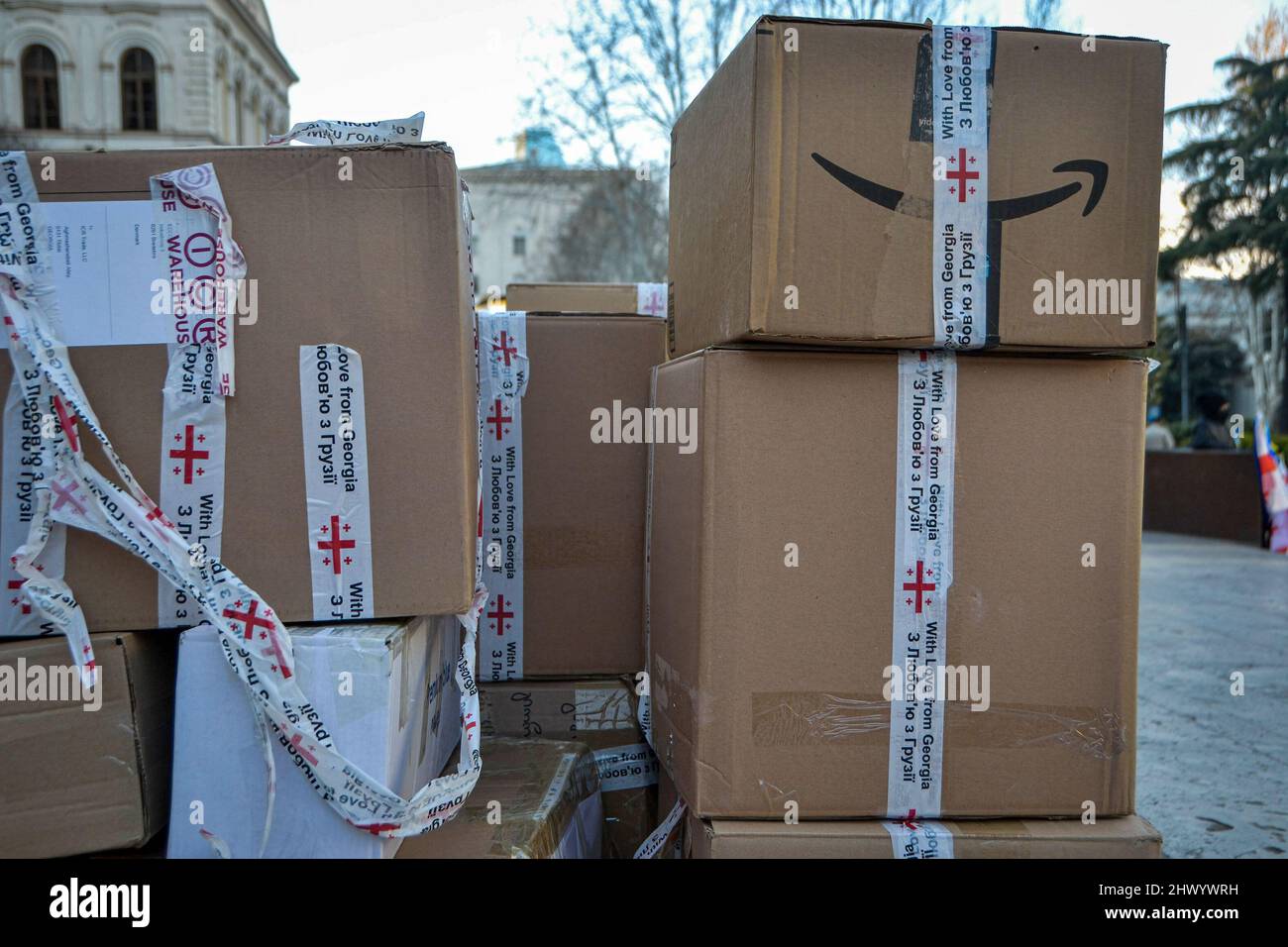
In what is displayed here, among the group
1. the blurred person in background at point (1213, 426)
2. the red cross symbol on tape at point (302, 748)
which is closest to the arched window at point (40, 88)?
the blurred person in background at point (1213, 426)

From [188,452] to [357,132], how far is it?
0.68m

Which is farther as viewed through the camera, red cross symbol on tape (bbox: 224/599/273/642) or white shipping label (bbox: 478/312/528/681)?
white shipping label (bbox: 478/312/528/681)

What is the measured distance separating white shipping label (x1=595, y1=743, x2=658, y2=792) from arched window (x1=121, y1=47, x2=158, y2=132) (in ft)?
99.9

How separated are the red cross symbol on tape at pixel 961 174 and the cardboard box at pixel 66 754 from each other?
165 cm

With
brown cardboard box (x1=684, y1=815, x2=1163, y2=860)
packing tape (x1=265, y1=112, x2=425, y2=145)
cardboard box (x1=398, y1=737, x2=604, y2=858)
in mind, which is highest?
packing tape (x1=265, y1=112, x2=425, y2=145)

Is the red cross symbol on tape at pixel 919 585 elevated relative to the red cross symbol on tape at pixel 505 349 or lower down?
lower down

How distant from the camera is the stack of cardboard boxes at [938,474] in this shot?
1660 millimetres

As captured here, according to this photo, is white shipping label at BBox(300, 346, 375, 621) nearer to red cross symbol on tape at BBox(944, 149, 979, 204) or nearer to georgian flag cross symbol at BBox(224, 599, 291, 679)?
georgian flag cross symbol at BBox(224, 599, 291, 679)

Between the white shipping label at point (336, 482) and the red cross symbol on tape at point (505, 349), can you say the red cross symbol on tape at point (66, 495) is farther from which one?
the red cross symbol on tape at point (505, 349)

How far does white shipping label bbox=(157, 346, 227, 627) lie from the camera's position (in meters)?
1.71

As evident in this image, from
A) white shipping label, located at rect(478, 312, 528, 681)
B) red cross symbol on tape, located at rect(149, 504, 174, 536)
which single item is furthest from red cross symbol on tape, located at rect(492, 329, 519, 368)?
red cross symbol on tape, located at rect(149, 504, 174, 536)

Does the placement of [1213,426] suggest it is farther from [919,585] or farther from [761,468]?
[761,468]

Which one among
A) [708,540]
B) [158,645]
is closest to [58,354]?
[158,645]
